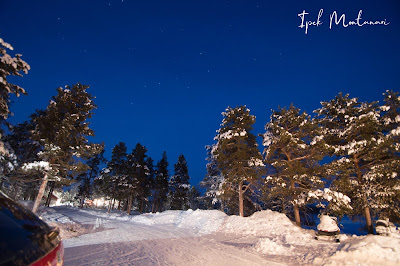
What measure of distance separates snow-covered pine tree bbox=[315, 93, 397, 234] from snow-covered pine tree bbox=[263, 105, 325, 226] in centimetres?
130

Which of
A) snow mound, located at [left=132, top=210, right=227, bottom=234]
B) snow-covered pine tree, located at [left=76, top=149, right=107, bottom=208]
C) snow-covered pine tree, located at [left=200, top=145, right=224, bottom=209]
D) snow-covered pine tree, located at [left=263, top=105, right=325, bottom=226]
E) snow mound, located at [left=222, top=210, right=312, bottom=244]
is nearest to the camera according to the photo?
snow mound, located at [left=222, top=210, right=312, bottom=244]

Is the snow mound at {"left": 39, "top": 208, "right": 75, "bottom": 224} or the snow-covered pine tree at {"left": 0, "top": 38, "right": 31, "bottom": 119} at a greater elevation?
the snow-covered pine tree at {"left": 0, "top": 38, "right": 31, "bottom": 119}

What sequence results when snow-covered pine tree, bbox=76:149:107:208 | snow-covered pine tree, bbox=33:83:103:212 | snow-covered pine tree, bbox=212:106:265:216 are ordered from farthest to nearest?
snow-covered pine tree, bbox=76:149:107:208, snow-covered pine tree, bbox=212:106:265:216, snow-covered pine tree, bbox=33:83:103:212

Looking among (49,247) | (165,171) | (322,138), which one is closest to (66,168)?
(49,247)

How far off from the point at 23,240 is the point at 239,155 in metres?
18.9

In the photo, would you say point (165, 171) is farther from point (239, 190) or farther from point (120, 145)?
point (239, 190)

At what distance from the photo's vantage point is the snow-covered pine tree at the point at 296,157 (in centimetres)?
1633

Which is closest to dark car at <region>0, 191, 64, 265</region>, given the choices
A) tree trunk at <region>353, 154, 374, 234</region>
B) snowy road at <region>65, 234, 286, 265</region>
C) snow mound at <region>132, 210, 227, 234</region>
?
snowy road at <region>65, 234, 286, 265</region>

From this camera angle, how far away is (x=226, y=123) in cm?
2244

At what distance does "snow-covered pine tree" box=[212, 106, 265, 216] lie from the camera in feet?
63.9

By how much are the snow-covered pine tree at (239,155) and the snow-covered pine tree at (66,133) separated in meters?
12.5

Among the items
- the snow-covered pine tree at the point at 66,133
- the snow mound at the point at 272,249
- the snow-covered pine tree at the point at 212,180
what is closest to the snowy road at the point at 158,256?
the snow mound at the point at 272,249

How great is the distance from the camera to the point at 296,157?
1875 cm

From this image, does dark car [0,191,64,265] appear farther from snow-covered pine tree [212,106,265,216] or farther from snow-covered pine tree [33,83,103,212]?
snow-covered pine tree [212,106,265,216]
